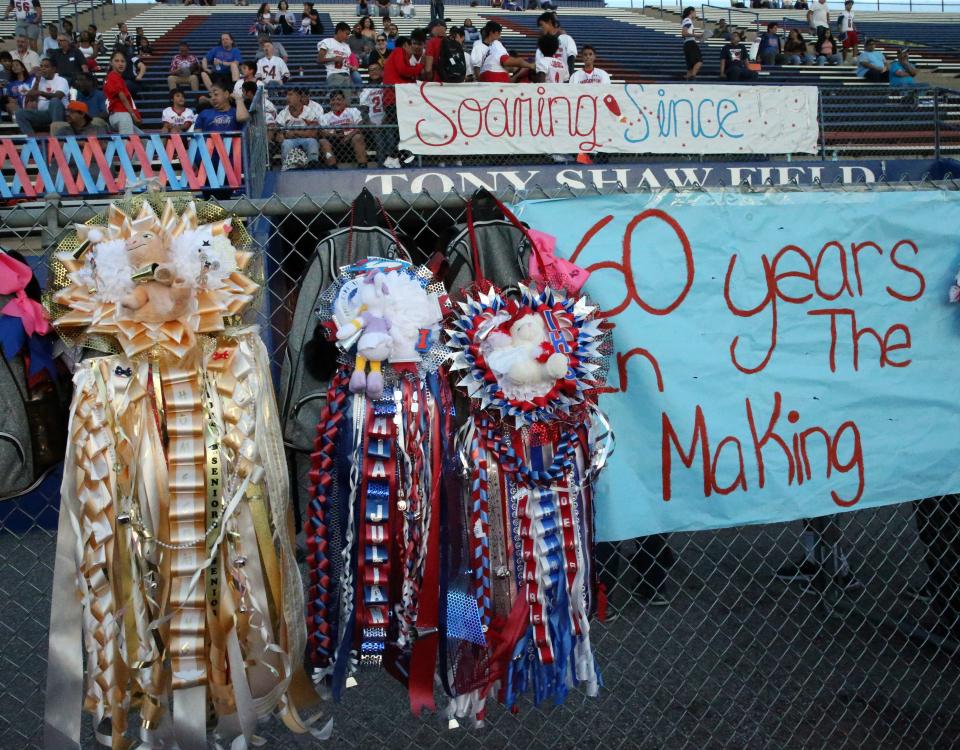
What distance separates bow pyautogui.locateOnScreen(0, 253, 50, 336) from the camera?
2.09 meters

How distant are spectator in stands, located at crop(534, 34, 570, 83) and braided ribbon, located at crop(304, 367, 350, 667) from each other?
906 centimetres

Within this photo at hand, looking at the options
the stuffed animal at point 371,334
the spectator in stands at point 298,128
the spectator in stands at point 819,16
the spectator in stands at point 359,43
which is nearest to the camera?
the stuffed animal at point 371,334

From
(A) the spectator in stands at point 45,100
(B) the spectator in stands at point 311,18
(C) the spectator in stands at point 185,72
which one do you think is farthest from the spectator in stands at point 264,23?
(A) the spectator in stands at point 45,100

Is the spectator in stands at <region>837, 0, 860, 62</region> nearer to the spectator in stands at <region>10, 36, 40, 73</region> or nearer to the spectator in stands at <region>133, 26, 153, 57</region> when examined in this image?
the spectator in stands at <region>133, 26, 153, 57</region>

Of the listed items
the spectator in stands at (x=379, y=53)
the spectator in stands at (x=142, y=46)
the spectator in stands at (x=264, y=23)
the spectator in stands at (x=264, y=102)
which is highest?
the spectator in stands at (x=264, y=23)

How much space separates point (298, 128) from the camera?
902 cm

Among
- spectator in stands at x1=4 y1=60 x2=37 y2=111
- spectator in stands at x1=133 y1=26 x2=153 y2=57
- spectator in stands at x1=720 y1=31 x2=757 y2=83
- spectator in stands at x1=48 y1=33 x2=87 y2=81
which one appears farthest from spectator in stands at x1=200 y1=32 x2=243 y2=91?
spectator in stands at x1=720 y1=31 x2=757 y2=83

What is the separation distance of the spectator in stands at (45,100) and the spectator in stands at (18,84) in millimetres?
235

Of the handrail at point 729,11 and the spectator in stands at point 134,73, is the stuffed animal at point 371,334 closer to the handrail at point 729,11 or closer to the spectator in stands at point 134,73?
the spectator in stands at point 134,73

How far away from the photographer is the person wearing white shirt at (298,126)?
9.06 m

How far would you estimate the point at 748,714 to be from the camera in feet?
11.9

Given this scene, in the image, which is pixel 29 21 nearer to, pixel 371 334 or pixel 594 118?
pixel 594 118

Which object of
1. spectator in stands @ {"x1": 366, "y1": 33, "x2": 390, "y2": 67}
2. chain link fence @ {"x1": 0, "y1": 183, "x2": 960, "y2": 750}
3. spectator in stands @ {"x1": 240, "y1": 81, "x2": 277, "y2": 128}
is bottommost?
chain link fence @ {"x1": 0, "y1": 183, "x2": 960, "y2": 750}

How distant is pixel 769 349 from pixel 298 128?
7.19 meters
